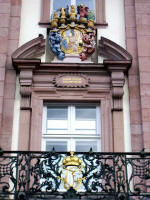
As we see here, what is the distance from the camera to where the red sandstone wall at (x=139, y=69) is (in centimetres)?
1088

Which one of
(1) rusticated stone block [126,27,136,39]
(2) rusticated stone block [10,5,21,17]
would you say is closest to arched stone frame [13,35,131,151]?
(1) rusticated stone block [126,27,136,39]

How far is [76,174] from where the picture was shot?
9836 mm

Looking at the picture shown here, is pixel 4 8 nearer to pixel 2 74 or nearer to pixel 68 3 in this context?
pixel 68 3

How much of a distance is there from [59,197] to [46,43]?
12.5 ft

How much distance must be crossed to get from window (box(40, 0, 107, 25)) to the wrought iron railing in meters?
3.84

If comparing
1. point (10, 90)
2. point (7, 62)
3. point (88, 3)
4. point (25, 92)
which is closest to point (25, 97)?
point (25, 92)

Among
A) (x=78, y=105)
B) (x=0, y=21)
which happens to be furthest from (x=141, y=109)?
(x=0, y=21)

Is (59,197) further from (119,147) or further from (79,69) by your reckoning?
(79,69)

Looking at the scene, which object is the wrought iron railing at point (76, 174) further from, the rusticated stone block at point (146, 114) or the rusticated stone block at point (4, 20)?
the rusticated stone block at point (4, 20)

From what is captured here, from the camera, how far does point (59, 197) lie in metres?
9.95

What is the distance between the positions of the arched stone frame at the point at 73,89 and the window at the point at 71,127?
235 millimetres

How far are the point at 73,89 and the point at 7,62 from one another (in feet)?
5.20

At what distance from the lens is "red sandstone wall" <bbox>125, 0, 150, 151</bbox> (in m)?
10.9

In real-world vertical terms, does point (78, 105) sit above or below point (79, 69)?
below
